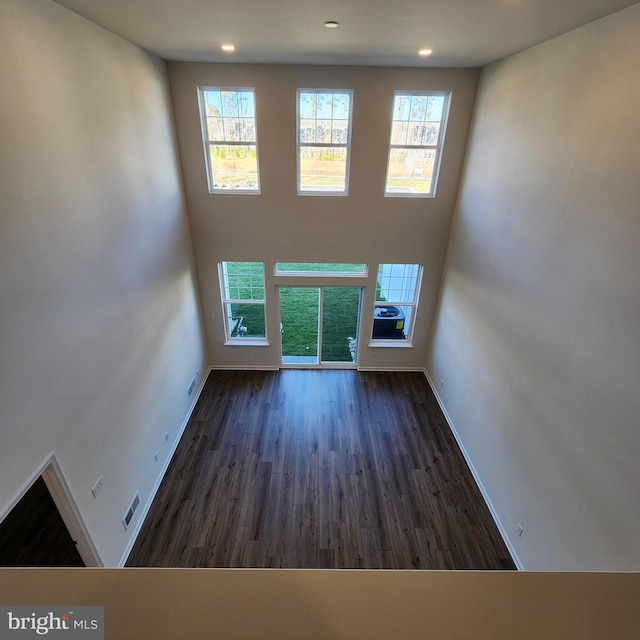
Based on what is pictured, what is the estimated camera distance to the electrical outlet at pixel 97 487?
10.0 ft

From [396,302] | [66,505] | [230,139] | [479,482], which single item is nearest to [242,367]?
[396,302]

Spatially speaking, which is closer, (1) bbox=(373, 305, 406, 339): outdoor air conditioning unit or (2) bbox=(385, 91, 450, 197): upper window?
(2) bbox=(385, 91, 450, 197): upper window

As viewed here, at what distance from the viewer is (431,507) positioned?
4297 millimetres

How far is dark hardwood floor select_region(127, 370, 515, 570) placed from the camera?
3779mm

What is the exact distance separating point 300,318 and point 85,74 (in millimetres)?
6187

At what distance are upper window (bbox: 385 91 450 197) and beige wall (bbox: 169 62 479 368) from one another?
127 millimetres

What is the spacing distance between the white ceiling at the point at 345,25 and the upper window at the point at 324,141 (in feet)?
2.09

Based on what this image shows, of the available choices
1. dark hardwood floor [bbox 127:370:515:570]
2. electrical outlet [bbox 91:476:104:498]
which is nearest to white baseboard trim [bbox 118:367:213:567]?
dark hardwood floor [bbox 127:370:515:570]

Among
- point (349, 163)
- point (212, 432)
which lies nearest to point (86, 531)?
point (212, 432)

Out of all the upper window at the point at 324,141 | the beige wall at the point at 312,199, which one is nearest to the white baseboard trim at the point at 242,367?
the beige wall at the point at 312,199

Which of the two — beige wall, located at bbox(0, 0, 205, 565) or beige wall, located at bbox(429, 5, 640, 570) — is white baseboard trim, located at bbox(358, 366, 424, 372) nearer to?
beige wall, located at bbox(429, 5, 640, 570)

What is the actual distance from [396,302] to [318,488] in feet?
10.9

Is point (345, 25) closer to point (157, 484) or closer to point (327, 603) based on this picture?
point (327, 603)

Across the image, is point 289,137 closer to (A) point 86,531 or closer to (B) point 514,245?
(B) point 514,245
